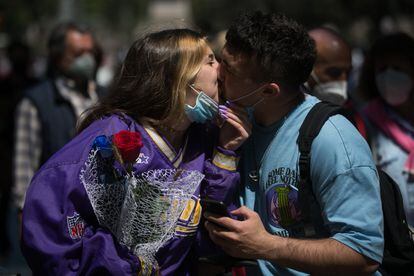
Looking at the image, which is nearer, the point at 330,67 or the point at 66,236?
the point at 66,236

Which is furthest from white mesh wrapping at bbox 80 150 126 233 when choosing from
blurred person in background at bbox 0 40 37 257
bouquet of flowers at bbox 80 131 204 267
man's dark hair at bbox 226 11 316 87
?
blurred person in background at bbox 0 40 37 257

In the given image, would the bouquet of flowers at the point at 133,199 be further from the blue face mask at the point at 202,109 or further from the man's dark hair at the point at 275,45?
the man's dark hair at the point at 275,45

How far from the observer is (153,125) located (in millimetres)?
2635

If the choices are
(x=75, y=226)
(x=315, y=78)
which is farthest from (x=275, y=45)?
(x=315, y=78)

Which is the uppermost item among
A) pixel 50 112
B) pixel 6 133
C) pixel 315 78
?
pixel 315 78

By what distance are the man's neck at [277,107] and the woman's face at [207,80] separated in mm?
189

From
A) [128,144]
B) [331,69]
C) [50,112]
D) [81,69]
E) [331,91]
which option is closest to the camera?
[128,144]

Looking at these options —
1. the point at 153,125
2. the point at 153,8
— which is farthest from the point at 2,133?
the point at 153,8

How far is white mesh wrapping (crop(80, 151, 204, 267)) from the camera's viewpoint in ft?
7.87

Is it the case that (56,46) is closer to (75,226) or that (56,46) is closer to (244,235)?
(75,226)

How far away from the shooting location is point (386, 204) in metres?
2.60

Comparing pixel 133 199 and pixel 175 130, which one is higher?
pixel 175 130

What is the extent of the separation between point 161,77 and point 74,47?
10.1 ft

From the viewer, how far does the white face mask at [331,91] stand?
3916 millimetres
